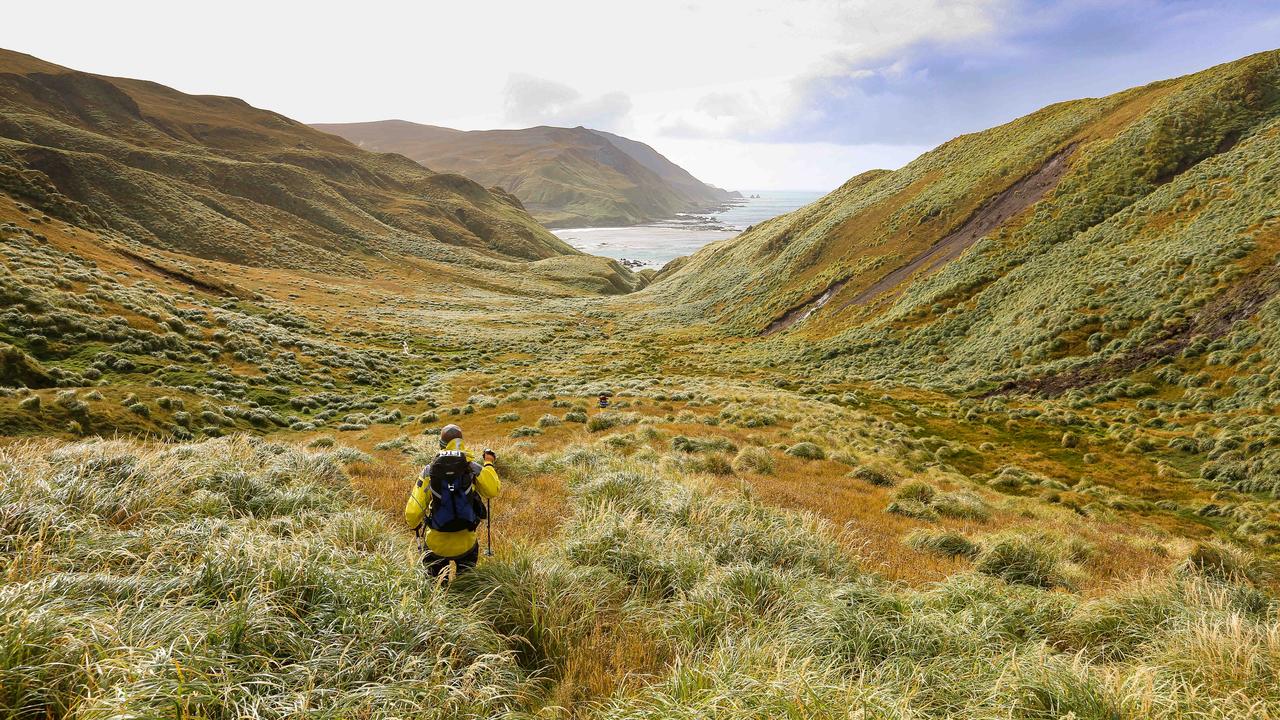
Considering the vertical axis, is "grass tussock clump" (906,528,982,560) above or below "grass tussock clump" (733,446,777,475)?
above

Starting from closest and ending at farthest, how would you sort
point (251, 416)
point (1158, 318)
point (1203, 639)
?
point (1203, 639) < point (251, 416) < point (1158, 318)

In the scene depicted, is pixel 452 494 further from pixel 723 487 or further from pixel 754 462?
pixel 754 462

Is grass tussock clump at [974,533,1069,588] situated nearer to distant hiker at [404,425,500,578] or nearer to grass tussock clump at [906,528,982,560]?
grass tussock clump at [906,528,982,560]

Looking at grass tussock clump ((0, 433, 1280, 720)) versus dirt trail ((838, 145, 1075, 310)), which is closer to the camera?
grass tussock clump ((0, 433, 1280, 720))

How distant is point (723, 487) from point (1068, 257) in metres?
37.7

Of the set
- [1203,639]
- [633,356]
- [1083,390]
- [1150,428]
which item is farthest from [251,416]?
[1083,390]

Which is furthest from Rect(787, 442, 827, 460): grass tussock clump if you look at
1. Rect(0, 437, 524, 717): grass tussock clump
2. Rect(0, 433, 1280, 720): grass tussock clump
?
Rect(0, 437, 524, 717): grass tussock clump

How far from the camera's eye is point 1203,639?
4004 millimetres

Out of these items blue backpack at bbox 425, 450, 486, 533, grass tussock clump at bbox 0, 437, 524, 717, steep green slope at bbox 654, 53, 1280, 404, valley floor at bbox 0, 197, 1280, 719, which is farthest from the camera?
steep green slope at bbox 654, 53, 1280, 404

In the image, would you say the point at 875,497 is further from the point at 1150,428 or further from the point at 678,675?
the point at 1150,428

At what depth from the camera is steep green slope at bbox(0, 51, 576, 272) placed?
68.4 m

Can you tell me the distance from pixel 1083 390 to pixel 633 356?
102 feet

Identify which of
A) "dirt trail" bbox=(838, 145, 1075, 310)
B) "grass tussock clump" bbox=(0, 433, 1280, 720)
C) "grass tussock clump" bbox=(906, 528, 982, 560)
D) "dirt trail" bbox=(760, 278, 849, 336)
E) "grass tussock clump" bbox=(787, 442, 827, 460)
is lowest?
"grass tussock clump" bbox=(787, 442, 827, 460)

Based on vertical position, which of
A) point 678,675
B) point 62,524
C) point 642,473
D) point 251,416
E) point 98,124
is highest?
point 98,124
